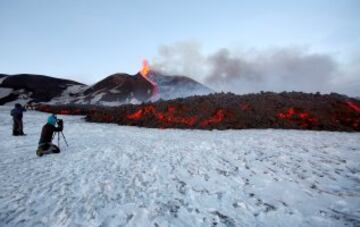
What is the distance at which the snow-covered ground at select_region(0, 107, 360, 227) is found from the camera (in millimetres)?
4102

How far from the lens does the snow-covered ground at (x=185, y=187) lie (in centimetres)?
410

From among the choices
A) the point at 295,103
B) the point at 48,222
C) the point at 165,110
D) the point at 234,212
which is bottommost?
the point at 48,222

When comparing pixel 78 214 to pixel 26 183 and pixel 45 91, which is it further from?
pixel 45 91

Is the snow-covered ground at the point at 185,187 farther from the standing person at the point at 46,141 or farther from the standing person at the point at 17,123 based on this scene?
the standing person at the point at 17,123

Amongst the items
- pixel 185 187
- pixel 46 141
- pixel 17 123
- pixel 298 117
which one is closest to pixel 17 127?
pixel 17 123

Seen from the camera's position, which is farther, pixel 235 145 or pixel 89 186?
pixel 235 145

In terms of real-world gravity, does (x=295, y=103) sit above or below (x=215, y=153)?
above

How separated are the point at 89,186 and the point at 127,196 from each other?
1.32 m

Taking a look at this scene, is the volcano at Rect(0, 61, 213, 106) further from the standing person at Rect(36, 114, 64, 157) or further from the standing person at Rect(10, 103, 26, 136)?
the standing person at Rect(36, 114, 64, 157)

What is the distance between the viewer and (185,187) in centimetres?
554

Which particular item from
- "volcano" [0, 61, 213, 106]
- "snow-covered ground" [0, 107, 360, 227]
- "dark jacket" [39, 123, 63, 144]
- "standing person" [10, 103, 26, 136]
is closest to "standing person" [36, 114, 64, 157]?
"dark jacket" [39, 123, 63, 144]

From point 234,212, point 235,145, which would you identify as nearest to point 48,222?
point 234,212

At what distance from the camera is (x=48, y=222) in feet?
13.0

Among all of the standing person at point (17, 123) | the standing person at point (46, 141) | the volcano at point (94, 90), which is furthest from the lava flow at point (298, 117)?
the volcano at point (94, 90)
